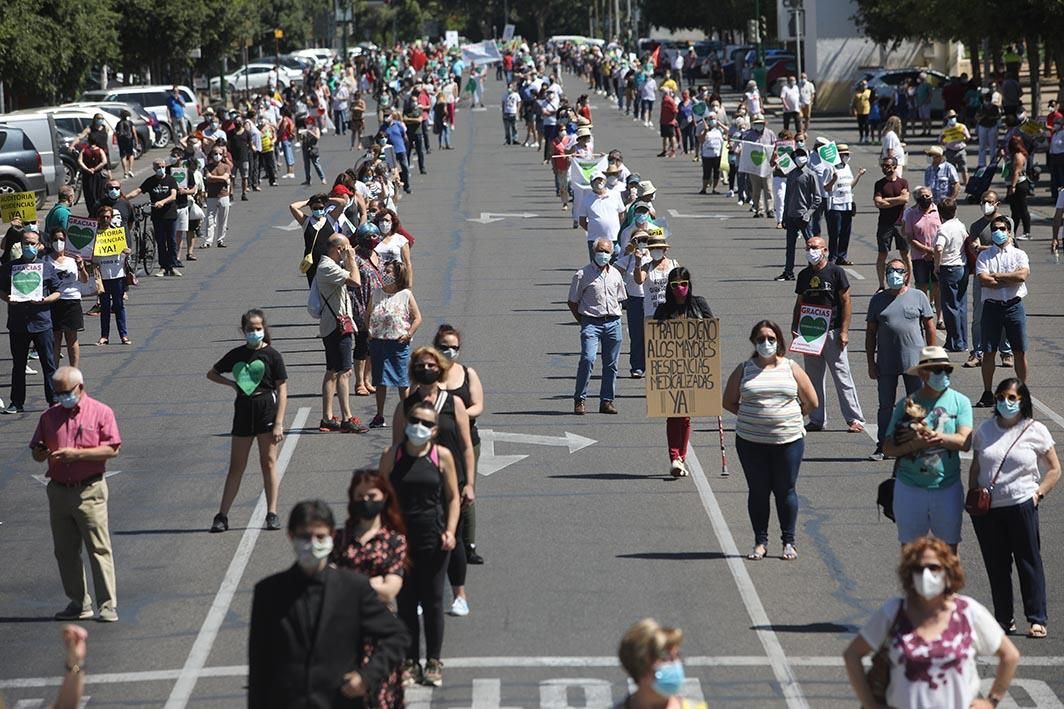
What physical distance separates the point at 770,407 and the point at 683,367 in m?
3.09

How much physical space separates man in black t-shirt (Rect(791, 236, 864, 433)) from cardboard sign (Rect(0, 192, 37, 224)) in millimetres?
11723

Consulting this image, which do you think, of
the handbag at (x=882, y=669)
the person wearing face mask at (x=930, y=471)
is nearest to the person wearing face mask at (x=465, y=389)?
the person wearing face mask at (x=930, y=471)

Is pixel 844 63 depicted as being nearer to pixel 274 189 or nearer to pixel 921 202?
pixel 274 189

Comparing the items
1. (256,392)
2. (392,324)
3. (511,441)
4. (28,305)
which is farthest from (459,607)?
(28,305)

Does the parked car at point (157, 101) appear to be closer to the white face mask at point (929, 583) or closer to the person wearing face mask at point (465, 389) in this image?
the person wearing face mask at point (465, 389)

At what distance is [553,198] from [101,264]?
1904 cm

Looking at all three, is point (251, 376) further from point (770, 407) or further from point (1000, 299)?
point (1000, 299)

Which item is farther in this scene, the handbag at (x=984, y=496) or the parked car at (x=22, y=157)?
the parked car at (x=22, y=157)

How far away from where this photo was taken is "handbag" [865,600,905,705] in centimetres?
777

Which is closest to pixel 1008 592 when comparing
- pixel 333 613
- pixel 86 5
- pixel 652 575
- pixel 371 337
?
pixel 652 575

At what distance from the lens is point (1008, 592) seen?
11.1 meters

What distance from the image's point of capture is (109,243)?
22.0 meters

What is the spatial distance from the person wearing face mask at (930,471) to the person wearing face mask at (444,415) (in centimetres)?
250

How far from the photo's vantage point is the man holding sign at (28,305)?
18.8m
